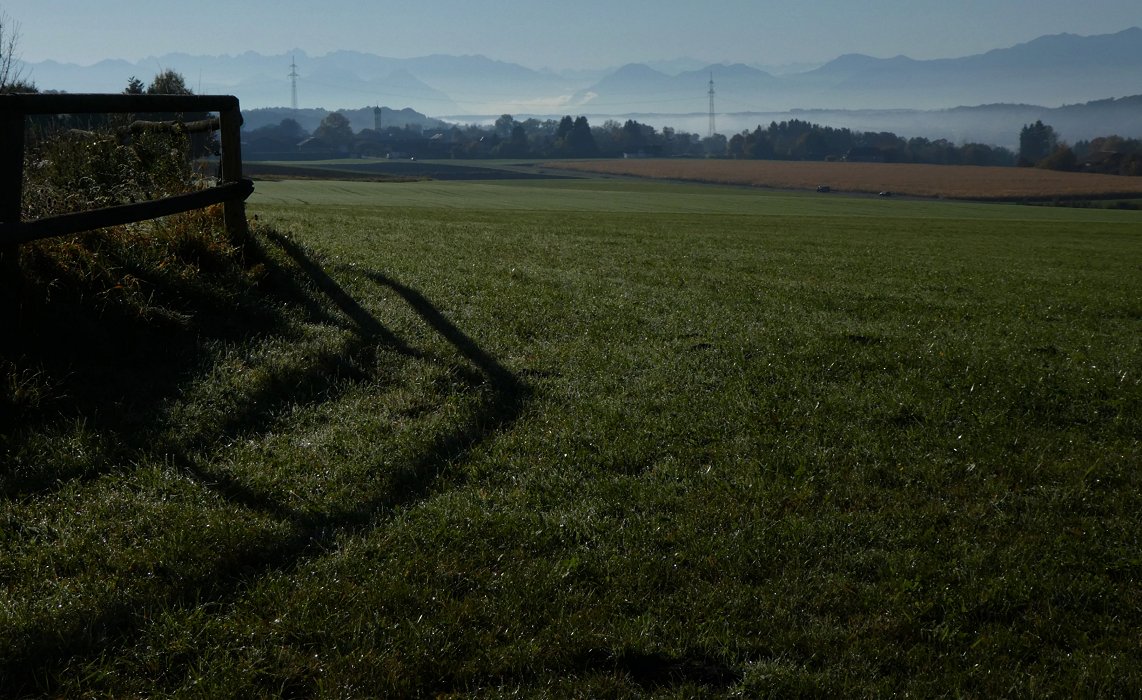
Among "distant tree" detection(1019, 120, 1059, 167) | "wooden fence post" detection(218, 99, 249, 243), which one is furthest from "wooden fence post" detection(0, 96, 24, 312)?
"distant tree" detection(1019, 120, 1059, 167)

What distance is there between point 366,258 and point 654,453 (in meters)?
6.79

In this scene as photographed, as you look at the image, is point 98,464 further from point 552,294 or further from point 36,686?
point 552,294

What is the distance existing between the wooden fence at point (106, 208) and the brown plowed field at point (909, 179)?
91685 mm

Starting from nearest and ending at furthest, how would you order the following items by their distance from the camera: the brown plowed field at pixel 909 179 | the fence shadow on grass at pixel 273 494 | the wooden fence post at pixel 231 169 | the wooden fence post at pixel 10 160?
1. the fence shadow on grass at pixel 273 494
2. the wooden fence post at pixel 10 160
3. the wooden fence post at pixel 231 169
4. the brown plowed field at pixel 909 179

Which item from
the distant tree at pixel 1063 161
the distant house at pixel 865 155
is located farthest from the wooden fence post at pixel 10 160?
the distant house at pixel 865 155

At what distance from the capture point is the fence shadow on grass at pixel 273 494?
3.51m

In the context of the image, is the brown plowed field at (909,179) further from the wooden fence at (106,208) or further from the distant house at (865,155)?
the wooden fence at (106,208)

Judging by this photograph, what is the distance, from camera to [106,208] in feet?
22.2

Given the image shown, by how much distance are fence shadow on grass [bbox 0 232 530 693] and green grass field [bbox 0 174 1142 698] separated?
2cm

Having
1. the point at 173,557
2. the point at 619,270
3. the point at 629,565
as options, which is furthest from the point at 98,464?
the point at 619,270

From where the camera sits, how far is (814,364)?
8195 millimetres

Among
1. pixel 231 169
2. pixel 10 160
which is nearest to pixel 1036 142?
pixel 231 169

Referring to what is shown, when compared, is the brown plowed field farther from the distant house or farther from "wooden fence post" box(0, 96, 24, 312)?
"wooden fence post" box(0, 96, 24, 312)

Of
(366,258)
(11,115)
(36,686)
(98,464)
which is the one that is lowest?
(36,686)
